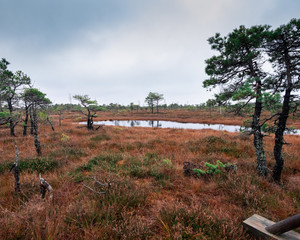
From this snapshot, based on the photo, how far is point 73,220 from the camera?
223 cm

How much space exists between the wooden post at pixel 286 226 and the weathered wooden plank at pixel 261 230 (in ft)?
0.24

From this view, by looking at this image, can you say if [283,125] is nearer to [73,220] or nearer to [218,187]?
[218,187]

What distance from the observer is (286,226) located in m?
1.78

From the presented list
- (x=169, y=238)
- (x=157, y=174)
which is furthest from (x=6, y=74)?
(x=169, y=238)

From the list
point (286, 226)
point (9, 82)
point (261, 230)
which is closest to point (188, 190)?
point (261, 230)

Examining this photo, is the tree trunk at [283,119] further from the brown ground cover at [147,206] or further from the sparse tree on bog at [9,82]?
the sparse tree on bog at [9,82]

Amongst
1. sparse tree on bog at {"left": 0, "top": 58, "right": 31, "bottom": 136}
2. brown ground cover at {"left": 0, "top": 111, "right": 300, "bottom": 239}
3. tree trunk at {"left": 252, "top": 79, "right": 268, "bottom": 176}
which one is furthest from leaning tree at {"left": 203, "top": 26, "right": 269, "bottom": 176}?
sparse tree on bog at {"left": 0, "top": 58, "right": 31, "bottom": 136}

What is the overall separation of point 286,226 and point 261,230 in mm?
375

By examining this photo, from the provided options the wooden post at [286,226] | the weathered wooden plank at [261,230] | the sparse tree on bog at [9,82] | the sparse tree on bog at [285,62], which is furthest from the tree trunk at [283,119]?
the sparse tree on bog at [9,82]

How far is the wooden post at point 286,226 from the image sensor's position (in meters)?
1.70

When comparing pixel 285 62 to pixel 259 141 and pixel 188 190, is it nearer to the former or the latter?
pixel 259 141

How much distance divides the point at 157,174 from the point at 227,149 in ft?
17.5

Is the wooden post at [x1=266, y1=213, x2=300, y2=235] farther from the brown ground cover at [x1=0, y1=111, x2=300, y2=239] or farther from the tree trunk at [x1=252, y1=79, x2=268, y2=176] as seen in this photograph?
the tree trunk at [x1=252, y1=79, x2=268, y2=176]

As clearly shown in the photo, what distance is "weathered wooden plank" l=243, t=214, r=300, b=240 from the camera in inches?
75.8
